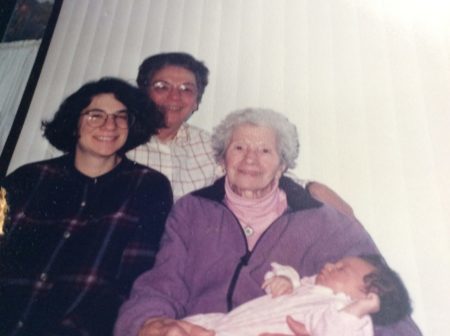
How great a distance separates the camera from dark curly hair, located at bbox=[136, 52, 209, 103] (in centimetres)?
171

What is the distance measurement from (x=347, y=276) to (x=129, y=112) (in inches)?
33.6

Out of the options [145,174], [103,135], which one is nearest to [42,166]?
[103,135]

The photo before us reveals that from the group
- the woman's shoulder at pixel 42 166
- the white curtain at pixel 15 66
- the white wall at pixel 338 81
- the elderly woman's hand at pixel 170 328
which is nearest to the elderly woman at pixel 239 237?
the elderly woman's hand at pixel 170 328

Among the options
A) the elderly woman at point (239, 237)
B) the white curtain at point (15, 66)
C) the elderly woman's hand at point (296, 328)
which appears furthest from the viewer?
the white curtain at point (15, 66)

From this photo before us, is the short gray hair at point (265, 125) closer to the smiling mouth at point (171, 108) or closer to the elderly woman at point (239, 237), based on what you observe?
the elderly woman at point (239, 237)

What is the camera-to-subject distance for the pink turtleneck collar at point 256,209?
1.36 m

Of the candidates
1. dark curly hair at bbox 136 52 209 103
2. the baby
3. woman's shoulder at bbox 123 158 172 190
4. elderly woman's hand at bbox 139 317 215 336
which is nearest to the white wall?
dark curly hair at bbox 136 52 209 103

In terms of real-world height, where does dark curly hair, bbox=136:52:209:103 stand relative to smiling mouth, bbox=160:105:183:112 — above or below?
above

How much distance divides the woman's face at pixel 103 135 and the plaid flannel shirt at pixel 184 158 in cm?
8

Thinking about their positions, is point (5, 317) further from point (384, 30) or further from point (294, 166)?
point (384, 30)

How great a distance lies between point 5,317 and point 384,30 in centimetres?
149

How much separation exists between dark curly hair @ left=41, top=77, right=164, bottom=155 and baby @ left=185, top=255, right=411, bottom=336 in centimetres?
65

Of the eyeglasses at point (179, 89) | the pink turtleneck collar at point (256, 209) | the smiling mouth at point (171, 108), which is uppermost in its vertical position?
the eyeglasses at point (179, 89)

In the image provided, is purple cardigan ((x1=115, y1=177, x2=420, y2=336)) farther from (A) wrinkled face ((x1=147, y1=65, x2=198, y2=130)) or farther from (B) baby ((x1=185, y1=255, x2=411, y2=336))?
(A) wrinkled face ((x1=147, y1=65, x2=198, y2=130))
